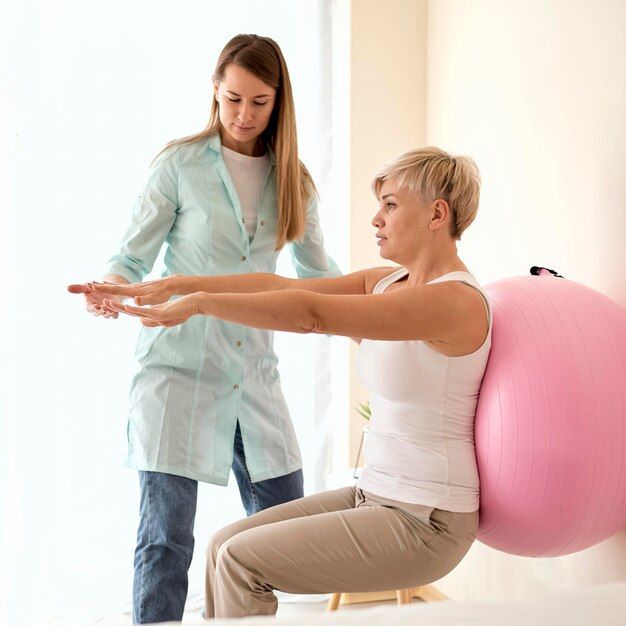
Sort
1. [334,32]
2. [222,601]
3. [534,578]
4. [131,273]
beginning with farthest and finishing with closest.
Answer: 1. [334,32]
2. [534,578]
3. [131,273]
4. [222,601]

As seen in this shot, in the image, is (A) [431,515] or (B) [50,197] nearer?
(A) [431,515]

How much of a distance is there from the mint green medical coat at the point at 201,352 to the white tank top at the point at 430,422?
1.60 ft

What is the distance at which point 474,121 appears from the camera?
106 inches

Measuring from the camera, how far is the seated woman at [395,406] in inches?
59.8

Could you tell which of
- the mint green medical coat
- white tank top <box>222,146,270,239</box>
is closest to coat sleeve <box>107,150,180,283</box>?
the mint green medical coat

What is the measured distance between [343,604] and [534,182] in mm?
1643

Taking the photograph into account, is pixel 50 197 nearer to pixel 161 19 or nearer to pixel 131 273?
pixel 161 19

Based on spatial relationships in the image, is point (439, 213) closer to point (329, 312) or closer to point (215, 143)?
point (329, 312)

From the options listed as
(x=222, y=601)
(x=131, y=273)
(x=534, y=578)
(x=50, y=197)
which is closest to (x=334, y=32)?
(x=50, y=197)

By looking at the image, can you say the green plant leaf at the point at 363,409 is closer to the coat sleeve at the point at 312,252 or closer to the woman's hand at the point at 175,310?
the coat sleeve at the point at 312,252

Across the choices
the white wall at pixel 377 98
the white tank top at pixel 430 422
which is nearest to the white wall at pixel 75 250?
the white wall at pixel 377 98

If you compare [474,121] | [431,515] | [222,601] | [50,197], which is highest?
[474,121]

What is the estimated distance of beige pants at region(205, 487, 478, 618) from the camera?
5.13 feet

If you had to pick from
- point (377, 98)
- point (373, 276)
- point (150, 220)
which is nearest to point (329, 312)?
point (373, 276)
